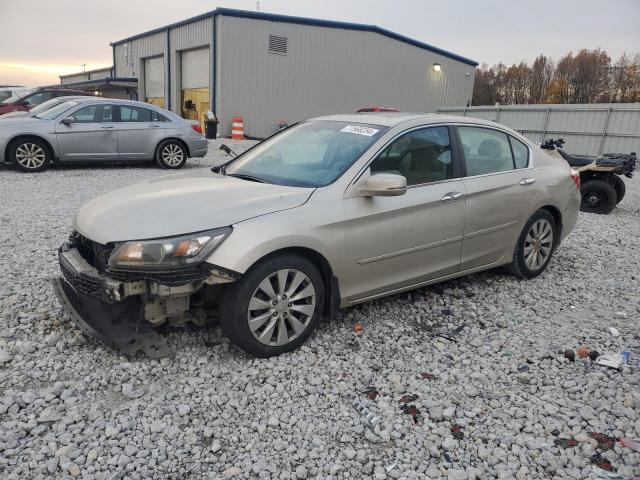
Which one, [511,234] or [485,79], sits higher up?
[485,79]

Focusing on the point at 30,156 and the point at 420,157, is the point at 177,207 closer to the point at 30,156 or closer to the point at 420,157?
the point at 420,157

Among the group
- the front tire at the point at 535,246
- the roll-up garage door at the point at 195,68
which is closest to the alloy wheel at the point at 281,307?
the front tire at the point at 535,246

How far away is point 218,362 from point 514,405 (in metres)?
1.88

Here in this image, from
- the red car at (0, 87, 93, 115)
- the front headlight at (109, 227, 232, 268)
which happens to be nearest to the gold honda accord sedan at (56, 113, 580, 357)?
the front headlight at (109, 227, 232, 268)

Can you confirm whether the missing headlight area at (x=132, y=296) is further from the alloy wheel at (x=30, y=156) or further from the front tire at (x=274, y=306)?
the alloy wheel at (x=30, y=156)

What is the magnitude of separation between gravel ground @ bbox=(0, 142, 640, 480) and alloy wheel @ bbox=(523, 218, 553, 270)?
616 millimetres

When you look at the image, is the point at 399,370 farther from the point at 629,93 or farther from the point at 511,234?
the point at 629,93

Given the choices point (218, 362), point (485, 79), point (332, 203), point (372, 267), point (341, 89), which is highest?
point (485, 79)

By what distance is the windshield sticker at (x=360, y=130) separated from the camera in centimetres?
399

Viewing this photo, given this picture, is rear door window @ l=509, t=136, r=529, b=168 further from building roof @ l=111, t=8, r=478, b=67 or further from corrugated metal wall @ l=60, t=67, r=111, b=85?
corrugated metal wall @ l=60, t=67, r=111, b=85

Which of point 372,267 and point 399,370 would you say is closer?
point 399,370

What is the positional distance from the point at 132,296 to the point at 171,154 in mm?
8901

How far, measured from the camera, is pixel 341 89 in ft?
79.6

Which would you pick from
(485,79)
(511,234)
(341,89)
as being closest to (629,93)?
(485,79)
